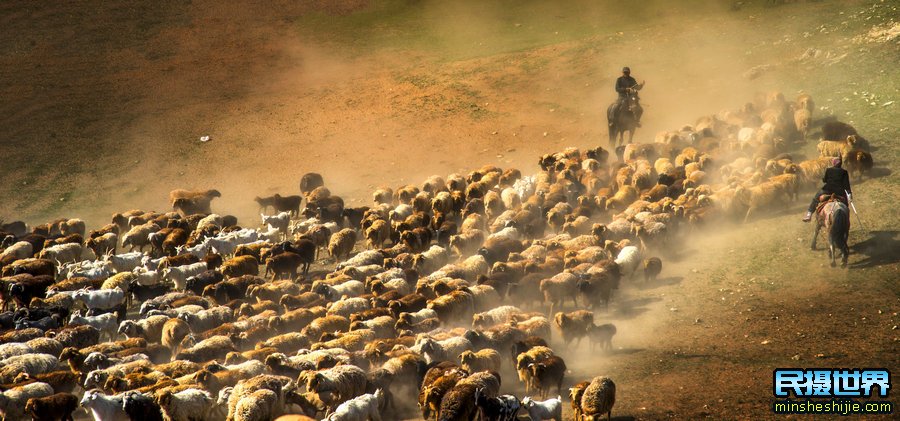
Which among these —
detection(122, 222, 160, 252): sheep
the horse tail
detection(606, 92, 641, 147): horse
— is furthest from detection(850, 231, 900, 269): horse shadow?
detection(122, 222, 160, 252): sheep

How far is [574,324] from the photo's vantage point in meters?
14.7

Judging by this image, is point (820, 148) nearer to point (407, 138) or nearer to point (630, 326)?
point (630, 326)

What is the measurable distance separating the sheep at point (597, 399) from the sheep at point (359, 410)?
2969 millimetres

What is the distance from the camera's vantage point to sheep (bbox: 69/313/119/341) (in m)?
16.4

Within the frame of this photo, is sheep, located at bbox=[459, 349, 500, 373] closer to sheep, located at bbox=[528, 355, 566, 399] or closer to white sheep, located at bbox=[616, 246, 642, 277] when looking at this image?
sheep, located at bbox=[528, 355, 566, 399]

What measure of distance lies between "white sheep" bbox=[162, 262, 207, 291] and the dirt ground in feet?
20.0

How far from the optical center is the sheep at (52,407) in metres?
12.2

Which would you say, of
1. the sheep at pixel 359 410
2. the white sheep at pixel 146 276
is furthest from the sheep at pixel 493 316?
the white sheep at pixel 146 276

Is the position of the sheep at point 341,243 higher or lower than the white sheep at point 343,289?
higher

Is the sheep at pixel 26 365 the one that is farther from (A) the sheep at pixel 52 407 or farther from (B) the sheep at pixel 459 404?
(B) the sheep at pixel 459 404

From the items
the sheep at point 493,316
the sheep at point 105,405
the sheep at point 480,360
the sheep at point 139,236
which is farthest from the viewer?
the sheep at point 139,236

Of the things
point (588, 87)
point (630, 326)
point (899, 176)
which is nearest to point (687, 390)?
point (630, 326)

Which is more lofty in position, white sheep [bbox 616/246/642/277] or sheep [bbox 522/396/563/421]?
white sheep [bbox 616/246/642/277]

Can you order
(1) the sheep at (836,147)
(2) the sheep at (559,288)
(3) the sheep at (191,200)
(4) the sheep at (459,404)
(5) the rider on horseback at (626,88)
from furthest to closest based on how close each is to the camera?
(5) the rider on horseback at (626,88), (3) the sheep at (191,200), (1) the sheep at (836,147), (2) the sheep at (559,288), (4) the sheep at (459,404)
